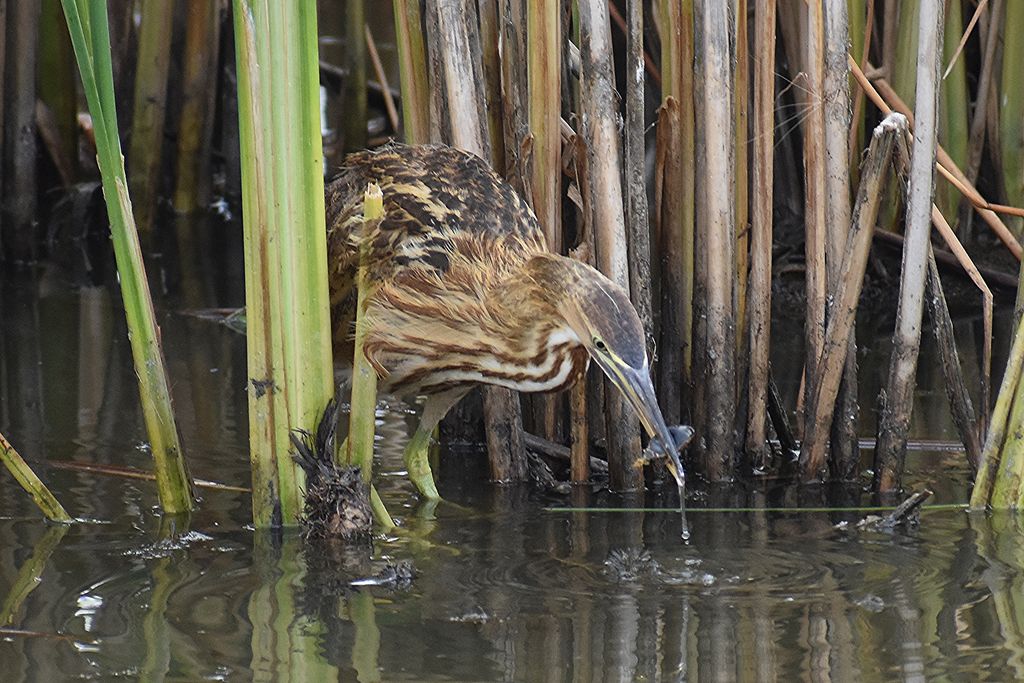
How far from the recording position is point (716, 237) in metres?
3.88

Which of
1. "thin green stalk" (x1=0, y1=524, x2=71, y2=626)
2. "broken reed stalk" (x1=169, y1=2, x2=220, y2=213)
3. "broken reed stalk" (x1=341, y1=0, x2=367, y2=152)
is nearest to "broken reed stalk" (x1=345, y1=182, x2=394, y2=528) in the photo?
"thin green stalk" (x1=0, y1=524, x2=71, y2=626)

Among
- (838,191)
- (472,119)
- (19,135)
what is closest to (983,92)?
(838,191)

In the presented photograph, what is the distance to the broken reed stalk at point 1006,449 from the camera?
3.51 metres

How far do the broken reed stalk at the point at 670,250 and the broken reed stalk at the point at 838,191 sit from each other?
39 centimetres

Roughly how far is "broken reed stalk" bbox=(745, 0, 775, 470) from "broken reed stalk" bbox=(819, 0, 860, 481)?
0.14m

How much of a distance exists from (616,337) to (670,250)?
3.15ft

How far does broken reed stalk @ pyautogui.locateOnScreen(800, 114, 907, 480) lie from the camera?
3.78m

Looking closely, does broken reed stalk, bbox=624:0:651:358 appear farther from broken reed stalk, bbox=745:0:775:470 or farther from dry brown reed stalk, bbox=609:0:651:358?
broken reed stalk, bbox=745:0:775:470

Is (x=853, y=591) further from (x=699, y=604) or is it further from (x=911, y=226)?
(x=911, y=226)

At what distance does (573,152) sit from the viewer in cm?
396

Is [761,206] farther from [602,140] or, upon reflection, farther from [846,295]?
[602,140]

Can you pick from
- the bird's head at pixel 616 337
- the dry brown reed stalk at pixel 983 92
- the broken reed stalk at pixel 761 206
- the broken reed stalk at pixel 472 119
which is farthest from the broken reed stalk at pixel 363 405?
the dry brown reed stalk at pixel 983 92

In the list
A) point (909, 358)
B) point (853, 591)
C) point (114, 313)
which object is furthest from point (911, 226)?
point (114, 313)

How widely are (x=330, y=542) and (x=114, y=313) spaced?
2718mm
